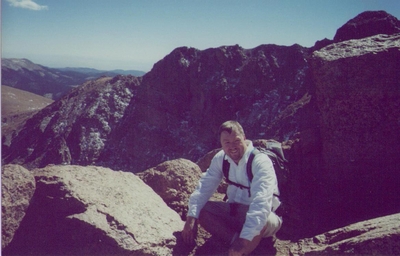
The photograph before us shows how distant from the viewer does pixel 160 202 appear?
5.14 m

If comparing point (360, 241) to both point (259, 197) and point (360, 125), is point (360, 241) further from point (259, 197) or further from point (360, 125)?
point (360, 125)

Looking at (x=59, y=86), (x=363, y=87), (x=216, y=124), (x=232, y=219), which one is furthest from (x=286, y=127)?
(x=59, y=86)

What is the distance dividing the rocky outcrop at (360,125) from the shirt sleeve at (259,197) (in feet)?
8.02

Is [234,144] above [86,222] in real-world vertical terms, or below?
above

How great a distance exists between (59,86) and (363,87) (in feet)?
308

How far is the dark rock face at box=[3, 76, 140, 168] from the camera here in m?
42.3

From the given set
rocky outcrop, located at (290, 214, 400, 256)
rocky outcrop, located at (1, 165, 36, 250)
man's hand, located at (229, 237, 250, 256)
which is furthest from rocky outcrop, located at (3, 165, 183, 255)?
rocky outcrop, located at (290, 214, 400, 256)

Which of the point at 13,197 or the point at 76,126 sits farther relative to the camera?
the point at 76,126

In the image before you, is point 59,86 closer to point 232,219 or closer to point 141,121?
point 141,121

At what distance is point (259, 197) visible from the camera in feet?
11.4

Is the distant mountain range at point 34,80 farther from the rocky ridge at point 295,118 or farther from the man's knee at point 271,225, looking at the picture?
the man's knee at point 271,225

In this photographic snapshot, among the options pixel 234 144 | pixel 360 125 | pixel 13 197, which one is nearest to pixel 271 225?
pixel 234 144

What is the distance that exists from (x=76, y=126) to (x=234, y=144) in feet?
143

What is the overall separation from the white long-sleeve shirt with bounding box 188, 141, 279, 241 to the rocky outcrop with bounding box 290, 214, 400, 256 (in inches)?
29.0
